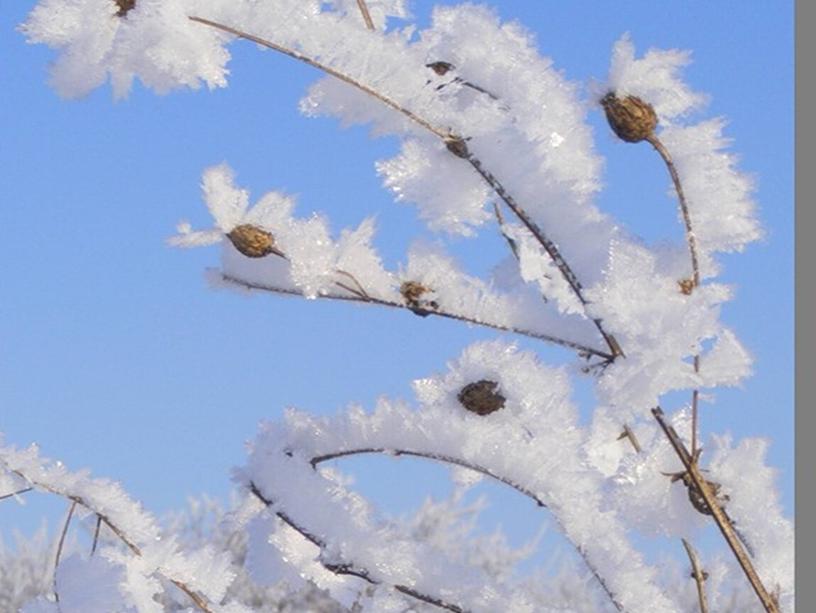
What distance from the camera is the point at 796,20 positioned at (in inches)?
55.7

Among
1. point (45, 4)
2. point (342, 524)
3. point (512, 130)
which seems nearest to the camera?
point (512, 130)

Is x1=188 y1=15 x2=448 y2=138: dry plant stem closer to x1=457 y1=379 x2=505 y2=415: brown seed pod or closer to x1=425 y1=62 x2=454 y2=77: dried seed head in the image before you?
x1=425 y1=62 x2=454 y2=77: dried seed head

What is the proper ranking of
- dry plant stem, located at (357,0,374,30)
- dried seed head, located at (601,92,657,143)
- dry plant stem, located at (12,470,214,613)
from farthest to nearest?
dry plant stem, located at (12,470,214,613) → dry plant stem, located at (357,0,374,30) → dried seed head, located at (601,92,657,143)

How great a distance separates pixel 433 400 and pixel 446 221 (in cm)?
35

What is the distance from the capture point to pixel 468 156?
3.67 ft

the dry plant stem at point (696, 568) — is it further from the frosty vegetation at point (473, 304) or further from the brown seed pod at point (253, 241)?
the brown seed pod at point (253, 241)

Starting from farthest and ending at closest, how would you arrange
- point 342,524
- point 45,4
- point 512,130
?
1. point 342,524
2. point 45,4
3. point 512,130

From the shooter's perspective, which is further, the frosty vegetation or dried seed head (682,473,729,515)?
dried seed head (682,473,729,515)

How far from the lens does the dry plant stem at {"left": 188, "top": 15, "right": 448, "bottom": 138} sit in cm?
113

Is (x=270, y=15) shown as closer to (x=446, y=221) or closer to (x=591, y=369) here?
(x=446, y=221)

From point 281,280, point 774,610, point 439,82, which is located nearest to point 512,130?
point 439,82

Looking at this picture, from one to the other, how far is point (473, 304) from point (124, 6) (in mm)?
Result: 426

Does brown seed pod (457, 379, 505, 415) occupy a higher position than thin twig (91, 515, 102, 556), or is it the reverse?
brown seed pod (457, 379, 505, 415)

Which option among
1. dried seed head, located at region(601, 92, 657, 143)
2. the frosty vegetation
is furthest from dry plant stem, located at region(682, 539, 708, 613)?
dried seed head, located at region(601, 92, 657, 143)
